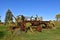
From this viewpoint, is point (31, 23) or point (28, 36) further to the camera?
point (31, 23)

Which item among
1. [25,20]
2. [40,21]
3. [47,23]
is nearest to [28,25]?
[25,20]

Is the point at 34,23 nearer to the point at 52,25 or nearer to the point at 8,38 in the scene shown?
the point at 52,25

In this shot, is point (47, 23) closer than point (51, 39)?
No

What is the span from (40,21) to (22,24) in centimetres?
231

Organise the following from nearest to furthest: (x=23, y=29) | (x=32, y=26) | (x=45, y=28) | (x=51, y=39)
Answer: (x=51, y=39), (x=23, y=29), (x=32, y=26), (x=45, y=28)

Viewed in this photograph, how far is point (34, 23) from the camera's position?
16500 millimetres

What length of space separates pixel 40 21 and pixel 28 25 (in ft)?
5.71

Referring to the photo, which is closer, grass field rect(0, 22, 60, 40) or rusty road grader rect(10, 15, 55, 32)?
grass field rect(0, 22, 60, 40)

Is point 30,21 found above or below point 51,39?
above

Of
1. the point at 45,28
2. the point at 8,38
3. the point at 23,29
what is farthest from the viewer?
the point at 45,28

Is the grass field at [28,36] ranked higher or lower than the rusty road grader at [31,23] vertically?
lower

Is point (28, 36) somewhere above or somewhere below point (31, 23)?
below

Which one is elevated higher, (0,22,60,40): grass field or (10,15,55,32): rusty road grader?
(10,15,55,32): rusty road grader

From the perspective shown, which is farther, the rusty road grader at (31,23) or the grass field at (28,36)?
the rusty road grader at (31,23)
